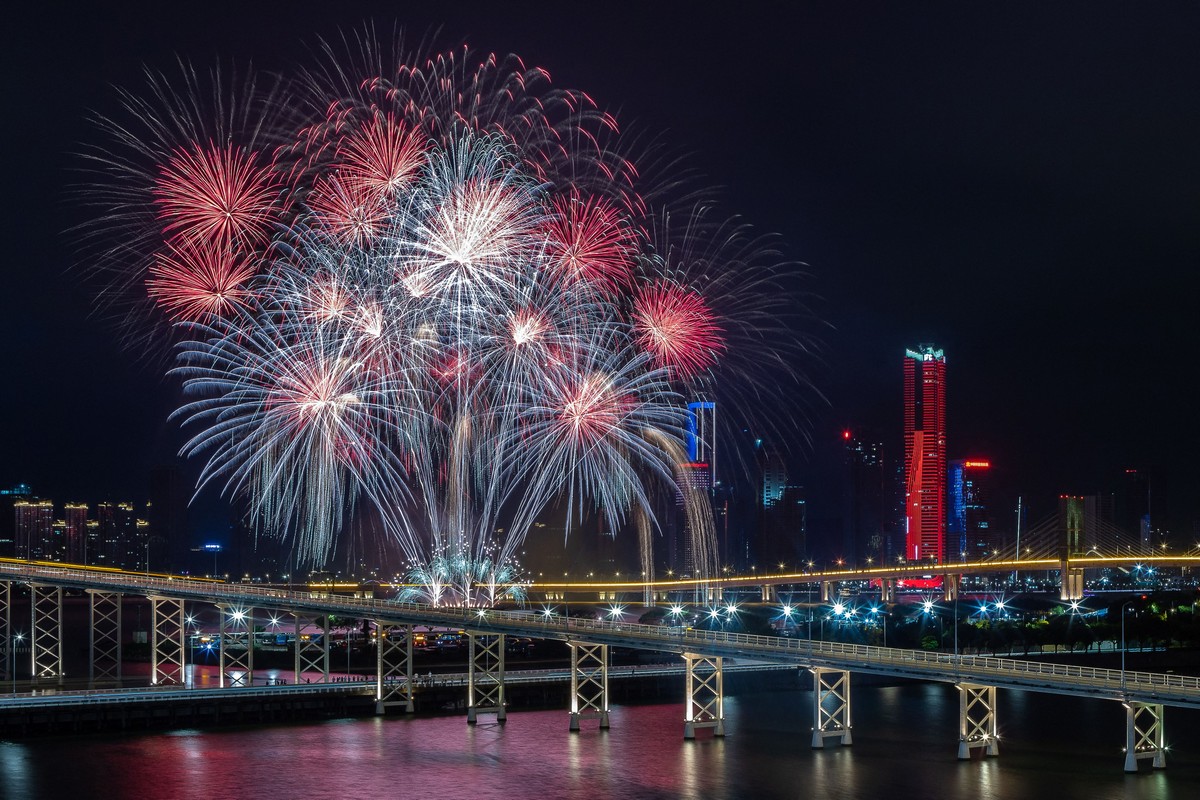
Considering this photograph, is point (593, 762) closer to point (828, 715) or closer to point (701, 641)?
point (701, 641)

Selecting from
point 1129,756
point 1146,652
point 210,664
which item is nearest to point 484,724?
point 1129,756

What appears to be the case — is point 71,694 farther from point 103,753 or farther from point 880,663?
point 880,663

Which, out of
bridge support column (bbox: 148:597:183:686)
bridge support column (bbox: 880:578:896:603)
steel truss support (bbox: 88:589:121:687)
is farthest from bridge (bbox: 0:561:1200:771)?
bridge support column (bbox: 880:578:896:603)

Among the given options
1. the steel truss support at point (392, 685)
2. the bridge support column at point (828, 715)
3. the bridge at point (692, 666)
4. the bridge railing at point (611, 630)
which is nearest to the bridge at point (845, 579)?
the bridge at point (692, 666)

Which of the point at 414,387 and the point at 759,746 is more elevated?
the point at 414,387

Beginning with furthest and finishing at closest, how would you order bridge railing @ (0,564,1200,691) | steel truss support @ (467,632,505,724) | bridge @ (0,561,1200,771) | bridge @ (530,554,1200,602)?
1. bridge @ (530,554,1200,602)
2. steel truss support @ (467,632,505,724)
3. bridge railing @ (0,564,1200,691)
4. bridge @ (0,561,1200,771)

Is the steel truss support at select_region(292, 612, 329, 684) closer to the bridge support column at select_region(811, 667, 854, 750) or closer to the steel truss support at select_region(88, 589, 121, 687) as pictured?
the steel truss support at select_region(88, 589, 121, 687)
